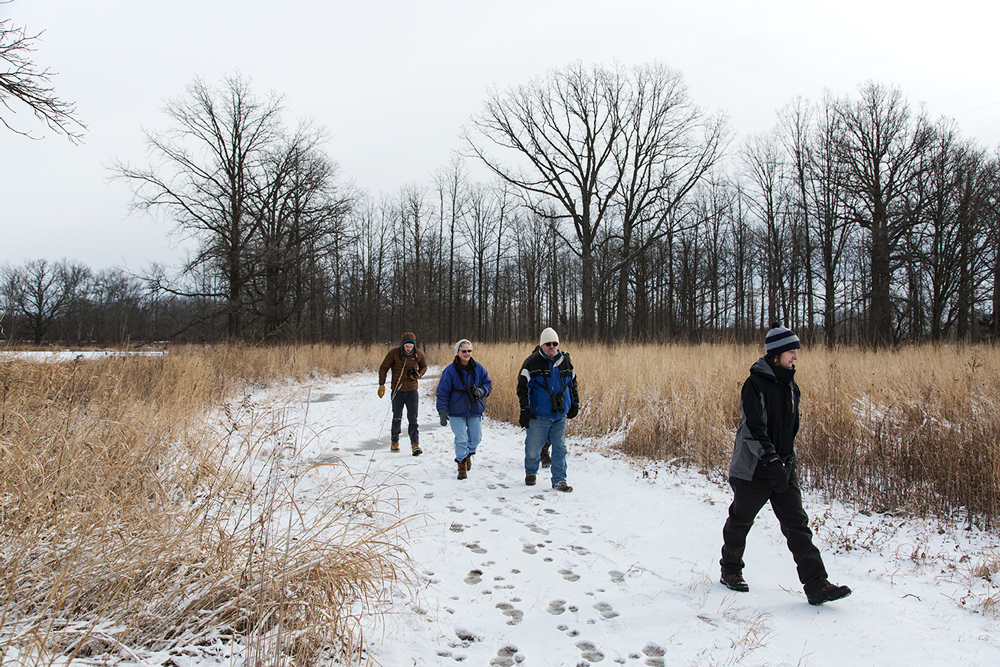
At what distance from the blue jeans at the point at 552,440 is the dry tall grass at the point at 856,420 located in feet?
6.82

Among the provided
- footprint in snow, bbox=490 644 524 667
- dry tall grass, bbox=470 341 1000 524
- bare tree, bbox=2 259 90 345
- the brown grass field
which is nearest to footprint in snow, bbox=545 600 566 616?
footprint in snow, bbox=490 644 524 667

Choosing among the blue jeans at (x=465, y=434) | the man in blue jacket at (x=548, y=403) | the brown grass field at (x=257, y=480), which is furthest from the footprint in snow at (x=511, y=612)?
the blue jeans at (x=465, y=434)

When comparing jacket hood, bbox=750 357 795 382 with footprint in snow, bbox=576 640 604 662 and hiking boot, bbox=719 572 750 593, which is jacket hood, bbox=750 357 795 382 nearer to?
hiking boot, bbox=719 572 750 593

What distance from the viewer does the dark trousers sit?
705 centimetres

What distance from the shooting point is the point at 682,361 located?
9.49 meters

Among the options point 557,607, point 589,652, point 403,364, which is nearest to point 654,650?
point 589,652

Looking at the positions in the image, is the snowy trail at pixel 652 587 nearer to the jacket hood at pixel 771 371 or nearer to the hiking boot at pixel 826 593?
the hiking boot at pixel 826 593

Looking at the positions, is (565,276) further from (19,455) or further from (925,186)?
(19,455)

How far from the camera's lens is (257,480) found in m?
3.26

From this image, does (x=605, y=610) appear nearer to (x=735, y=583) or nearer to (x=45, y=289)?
(x=735, y=583)

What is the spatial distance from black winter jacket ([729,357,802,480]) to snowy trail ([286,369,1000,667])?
2.93ft

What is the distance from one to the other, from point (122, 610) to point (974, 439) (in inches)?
281

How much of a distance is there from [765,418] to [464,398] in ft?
12.5

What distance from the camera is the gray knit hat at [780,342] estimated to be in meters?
3.22
